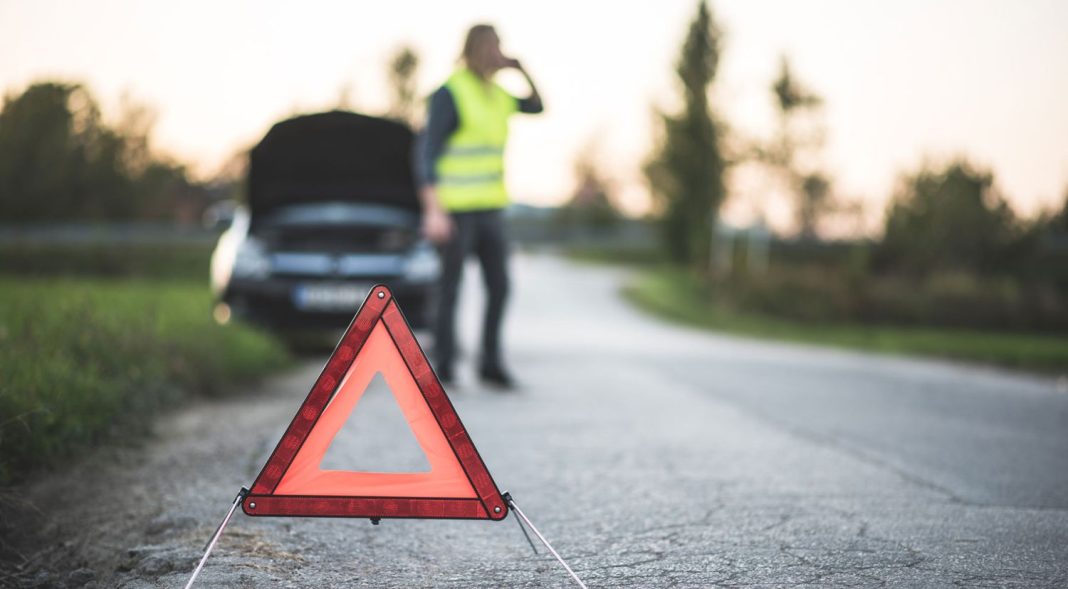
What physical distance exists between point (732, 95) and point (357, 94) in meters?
12.7

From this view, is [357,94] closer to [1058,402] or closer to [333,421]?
[1058,402]

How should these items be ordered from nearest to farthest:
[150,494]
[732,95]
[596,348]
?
[150,494] < [596,348] < [732,95]

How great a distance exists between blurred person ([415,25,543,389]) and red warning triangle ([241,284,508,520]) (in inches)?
146

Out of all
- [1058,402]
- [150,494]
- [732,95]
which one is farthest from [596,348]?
[732,95]

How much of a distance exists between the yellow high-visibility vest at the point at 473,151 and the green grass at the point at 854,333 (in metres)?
7.58

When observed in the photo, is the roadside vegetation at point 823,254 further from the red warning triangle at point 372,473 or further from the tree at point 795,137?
the red warning triangle at point 372,473

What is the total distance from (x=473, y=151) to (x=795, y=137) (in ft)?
97.4

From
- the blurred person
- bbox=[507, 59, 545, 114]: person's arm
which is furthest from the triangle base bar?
bbox=[507, 59, 545, 114]: person's arm

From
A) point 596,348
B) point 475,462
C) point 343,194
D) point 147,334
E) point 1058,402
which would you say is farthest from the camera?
point 596,348

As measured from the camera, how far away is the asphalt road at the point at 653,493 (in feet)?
Answer: 9.43

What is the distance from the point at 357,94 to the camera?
35.0m

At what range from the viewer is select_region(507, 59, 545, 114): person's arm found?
6613 mm

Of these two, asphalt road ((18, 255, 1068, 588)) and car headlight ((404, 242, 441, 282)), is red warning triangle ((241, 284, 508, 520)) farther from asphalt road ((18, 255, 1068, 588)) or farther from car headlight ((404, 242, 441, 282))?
car headlight ((404, 242, 441, 282))

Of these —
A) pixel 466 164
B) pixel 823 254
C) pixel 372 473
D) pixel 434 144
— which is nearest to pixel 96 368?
pixel 434 144
